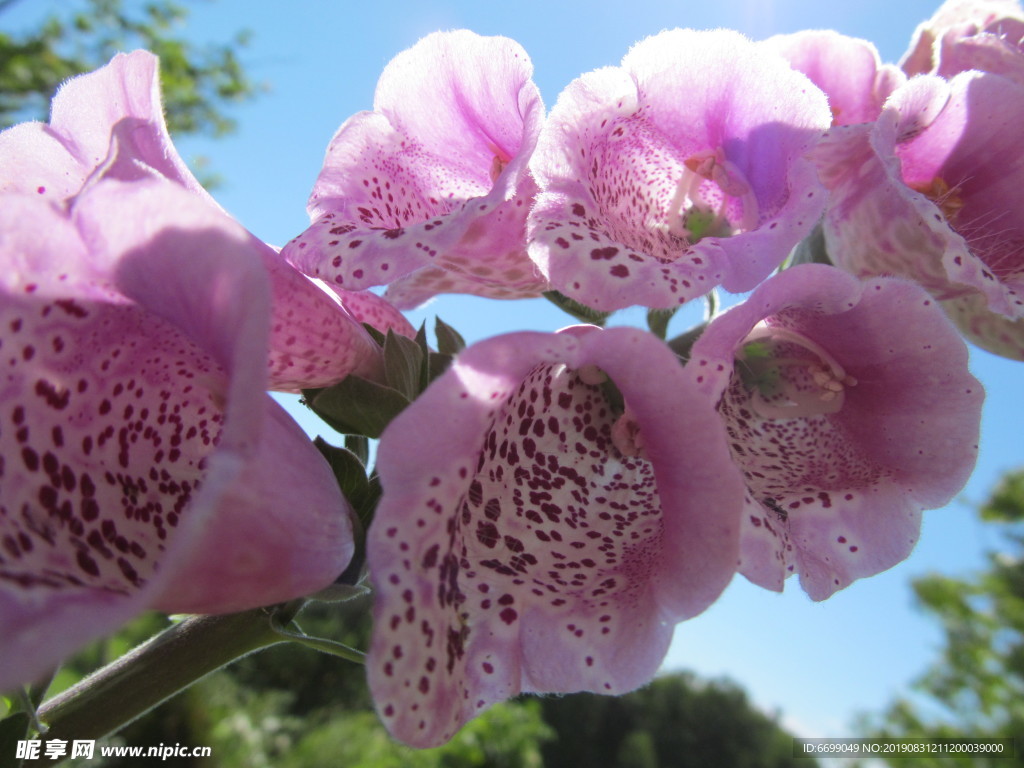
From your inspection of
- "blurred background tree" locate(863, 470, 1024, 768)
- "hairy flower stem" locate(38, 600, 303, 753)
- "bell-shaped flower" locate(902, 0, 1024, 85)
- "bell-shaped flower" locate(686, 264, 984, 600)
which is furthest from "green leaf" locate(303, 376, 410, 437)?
"blurred background tree" locate(863, 470, 1024, 768)

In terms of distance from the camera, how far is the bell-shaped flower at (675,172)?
0.70m

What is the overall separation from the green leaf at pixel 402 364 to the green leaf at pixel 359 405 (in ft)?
0.09

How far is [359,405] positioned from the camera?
2.86ft

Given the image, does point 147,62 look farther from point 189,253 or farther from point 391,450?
point 391,450

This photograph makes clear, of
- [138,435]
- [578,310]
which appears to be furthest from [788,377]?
[138,435]

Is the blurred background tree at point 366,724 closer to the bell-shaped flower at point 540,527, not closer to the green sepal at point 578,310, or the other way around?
the bell-shaped flower at point 540,527

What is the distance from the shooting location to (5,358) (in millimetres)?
622

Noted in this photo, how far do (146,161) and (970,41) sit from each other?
4.18ft

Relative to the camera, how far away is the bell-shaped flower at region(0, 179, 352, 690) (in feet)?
1.42

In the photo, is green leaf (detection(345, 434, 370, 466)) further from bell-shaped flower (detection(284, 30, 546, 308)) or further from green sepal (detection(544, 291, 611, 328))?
green sepal (detection(544, 291, 611, 328))

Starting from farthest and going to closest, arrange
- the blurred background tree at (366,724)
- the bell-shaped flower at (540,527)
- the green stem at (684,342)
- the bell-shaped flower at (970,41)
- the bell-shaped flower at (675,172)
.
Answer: the blurred background tree at (366,724) < the bell-shaped flower at (970,41) < the green stem at (684,342) < the bell-shaped flower at (675,172) < the bell-shaped flower at (540,527)

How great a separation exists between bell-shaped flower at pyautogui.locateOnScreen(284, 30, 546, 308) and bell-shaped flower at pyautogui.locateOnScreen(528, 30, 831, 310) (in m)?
0.08

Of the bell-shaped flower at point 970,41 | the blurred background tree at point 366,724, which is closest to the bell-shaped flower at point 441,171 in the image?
the blurred background tree at point 366,724

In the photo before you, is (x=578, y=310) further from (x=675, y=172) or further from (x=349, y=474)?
(x=349, y=474)
